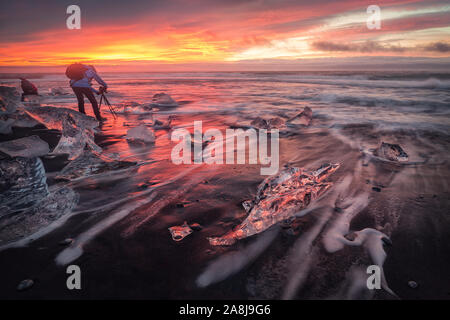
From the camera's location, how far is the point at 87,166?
11.2ft

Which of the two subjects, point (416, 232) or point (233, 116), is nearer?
point (416, 232)

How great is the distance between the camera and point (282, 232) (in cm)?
215

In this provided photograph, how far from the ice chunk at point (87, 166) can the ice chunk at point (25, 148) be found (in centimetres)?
128

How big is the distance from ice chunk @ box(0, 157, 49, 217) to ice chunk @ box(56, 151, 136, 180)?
283mm

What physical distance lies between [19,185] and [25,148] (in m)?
1.69

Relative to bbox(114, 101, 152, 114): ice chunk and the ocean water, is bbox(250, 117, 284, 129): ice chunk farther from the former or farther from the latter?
bbox(114, 101, 152, 114): ice chunk

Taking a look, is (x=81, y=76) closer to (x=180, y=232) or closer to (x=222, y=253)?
(x=180, y=232)

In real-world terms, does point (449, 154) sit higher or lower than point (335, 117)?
lower

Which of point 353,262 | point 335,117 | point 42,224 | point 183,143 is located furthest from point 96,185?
point 335,117

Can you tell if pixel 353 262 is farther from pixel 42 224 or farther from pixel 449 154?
pixel 449 154

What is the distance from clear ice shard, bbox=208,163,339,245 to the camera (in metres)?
2.11

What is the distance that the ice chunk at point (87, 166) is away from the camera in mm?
3275

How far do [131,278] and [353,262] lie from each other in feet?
5.84
